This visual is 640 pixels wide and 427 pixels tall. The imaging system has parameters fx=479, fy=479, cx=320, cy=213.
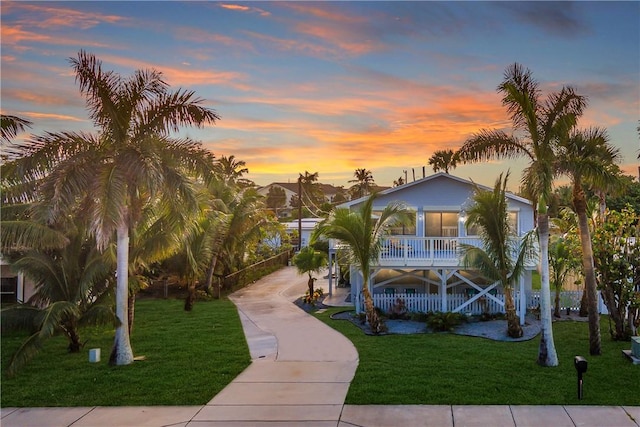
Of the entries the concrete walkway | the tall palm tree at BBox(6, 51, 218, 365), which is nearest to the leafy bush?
the concrete walkway

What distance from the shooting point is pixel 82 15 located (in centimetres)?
1227

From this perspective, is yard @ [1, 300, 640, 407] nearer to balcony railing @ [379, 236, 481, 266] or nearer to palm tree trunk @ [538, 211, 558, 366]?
palm tree trunk @ [538, 211, 558, 366]

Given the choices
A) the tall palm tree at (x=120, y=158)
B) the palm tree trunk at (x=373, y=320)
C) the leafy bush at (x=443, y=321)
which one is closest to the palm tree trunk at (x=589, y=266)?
the leafy bush at (x=443, y=321)

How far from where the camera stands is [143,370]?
11.4 meters

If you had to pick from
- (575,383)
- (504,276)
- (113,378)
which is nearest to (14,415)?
(113,378)

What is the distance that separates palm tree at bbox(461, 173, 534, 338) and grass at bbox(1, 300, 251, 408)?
8.07 meters

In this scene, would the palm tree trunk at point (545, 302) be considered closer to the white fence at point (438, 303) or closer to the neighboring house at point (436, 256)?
the neighboring house at point (436, 256)

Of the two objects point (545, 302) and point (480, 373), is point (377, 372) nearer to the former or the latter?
point (480, 373)

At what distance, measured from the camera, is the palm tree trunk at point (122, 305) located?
1181cm

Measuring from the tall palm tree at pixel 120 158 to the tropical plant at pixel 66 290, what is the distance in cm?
106

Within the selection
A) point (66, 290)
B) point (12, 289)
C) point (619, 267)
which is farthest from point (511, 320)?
point (12, 289)

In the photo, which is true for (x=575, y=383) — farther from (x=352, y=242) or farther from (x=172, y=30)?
(x=172, y=30)

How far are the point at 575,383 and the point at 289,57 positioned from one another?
455 inches

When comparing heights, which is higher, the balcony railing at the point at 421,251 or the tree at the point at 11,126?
the tree at the point at 11,126
